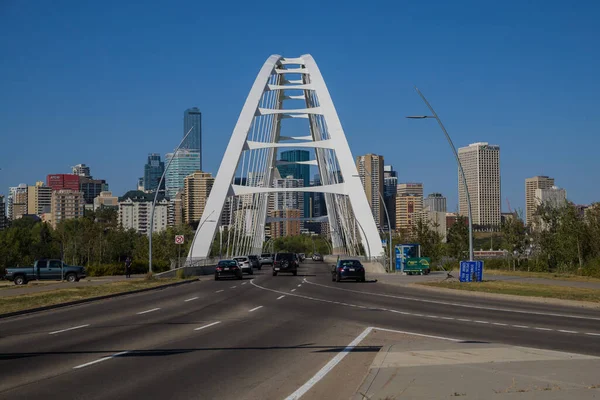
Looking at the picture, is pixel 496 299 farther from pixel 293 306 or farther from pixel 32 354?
pixel 32 354

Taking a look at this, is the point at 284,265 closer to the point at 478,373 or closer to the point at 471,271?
the point at 471,271

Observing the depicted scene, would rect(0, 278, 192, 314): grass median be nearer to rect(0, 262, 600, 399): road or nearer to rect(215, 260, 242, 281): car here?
rect(0, 262, 600, 399): road

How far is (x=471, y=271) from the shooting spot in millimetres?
39031

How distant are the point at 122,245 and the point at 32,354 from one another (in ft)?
307

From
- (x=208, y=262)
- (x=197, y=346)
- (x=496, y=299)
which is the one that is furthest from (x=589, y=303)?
(x=208, y=262)

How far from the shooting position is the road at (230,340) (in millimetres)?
10289

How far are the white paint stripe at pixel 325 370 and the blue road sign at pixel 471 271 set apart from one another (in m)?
23.6

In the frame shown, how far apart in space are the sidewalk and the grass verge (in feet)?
49.6

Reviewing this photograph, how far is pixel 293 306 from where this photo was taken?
26.2 m

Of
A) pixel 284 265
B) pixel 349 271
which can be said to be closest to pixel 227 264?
pixel 284 265

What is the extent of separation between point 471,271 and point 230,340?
82.8ft

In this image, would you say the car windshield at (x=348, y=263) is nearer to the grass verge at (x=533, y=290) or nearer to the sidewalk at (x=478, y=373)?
the grass verge at (x=533, y=290)

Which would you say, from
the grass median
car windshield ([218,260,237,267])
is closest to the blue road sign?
the grass median

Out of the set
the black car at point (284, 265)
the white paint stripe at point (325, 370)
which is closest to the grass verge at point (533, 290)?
the white paint stripe at point (325, 370)
